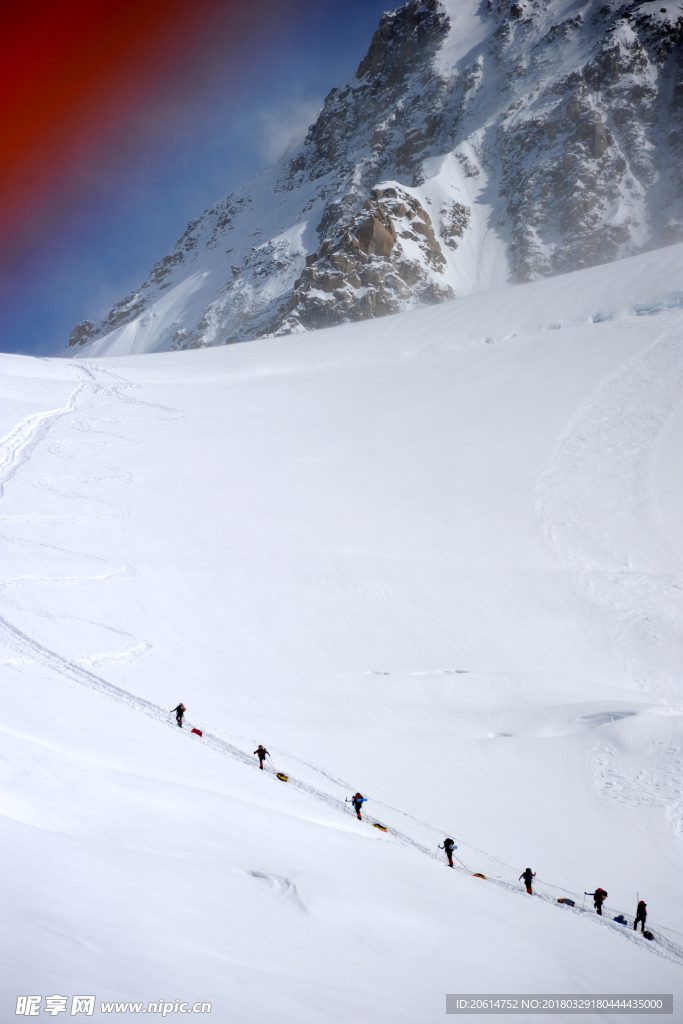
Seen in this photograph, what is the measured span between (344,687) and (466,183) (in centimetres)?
14431

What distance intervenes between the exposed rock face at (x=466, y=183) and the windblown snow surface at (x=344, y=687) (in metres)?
89.1

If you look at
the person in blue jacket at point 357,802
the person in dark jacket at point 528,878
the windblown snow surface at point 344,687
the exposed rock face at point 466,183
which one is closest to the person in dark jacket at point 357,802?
the person in blue jacket at point 357,802

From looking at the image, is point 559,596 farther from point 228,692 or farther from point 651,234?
point 651,234

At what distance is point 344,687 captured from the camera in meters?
14.7

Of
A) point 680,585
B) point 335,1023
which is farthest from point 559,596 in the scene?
point 335,1023

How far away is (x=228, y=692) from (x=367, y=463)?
16.9 metres

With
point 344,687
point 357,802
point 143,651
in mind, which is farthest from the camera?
point 344,687

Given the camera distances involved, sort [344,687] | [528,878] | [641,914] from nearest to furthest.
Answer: [641,914] → [528,878] → [344,687]

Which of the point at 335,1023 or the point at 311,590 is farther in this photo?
the point at 311,590

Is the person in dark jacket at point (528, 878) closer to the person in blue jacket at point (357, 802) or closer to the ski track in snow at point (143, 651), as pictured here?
the ski track in snow at point (143, 651)

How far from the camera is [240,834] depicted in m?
7.31

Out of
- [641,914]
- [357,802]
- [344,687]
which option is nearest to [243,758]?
[357,802]

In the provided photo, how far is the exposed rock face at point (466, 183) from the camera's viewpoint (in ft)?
384

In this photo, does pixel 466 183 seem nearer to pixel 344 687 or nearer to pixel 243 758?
pixel 344 687
